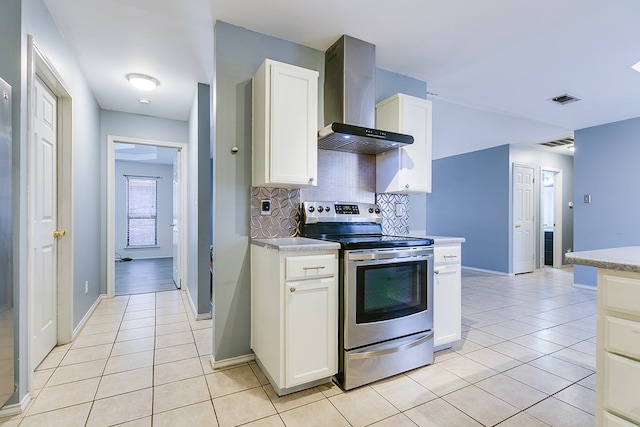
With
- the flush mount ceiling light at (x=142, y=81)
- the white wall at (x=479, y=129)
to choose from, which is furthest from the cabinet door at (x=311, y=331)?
the white wall at (x=479, y=129)

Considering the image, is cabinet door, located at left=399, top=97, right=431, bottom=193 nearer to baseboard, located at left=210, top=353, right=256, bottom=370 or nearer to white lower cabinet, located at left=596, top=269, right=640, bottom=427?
white lower cabinet, located at left=596, top=269, right=640, bottom=427

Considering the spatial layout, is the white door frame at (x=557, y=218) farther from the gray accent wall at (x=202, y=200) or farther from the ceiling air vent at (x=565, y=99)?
the gray accent wall at (x=202, y=200)

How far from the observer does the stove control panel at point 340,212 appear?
250 centimetres

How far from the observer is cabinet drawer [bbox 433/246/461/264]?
7.90 feet

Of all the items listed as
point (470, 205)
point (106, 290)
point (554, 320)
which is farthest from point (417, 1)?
point (470, 205)

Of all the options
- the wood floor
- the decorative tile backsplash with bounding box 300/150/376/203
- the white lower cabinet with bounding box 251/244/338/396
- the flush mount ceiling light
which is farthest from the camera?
the wood floor

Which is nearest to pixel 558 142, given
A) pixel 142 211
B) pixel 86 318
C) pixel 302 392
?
pixel 302 392

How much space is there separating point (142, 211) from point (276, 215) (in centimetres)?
665

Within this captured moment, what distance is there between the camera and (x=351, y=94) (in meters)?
2.54

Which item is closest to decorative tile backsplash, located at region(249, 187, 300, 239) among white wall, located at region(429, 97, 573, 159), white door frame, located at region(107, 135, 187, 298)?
white door frame, located at region(107, 135, 187, 298)

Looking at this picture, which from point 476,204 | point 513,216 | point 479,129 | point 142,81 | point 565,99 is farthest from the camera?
point 476,204

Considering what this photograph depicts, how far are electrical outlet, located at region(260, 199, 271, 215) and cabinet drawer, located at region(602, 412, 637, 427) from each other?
2115 millimetres

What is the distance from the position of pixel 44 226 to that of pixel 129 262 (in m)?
5.41

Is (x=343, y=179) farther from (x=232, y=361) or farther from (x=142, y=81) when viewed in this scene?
(x=142, y=81)
